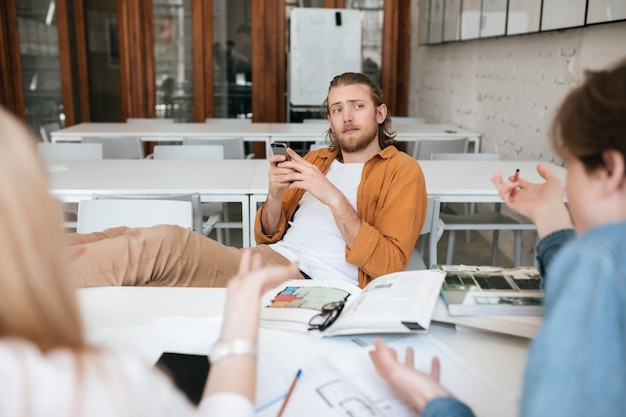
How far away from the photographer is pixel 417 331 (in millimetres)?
1131

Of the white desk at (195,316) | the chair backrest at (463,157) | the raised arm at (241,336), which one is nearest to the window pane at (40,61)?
the chair backrest at (463,157)

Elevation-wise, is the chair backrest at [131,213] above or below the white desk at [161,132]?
below

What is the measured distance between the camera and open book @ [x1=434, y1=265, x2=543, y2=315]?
3.78 feet

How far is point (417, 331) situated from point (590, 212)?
0.48 metres

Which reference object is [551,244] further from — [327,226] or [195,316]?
[327,226]

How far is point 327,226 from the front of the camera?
6.95ft

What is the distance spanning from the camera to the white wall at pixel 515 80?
10.5 ft

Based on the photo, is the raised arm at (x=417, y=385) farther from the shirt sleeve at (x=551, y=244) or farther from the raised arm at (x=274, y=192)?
the raised arm at (x=274, y=192)

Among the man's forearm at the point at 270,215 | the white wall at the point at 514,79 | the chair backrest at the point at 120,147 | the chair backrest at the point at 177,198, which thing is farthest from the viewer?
the chair backrest at the point at 120,147

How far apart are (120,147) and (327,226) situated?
2.87 metres

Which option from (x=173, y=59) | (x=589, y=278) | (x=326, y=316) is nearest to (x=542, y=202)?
(x=326, y=316)

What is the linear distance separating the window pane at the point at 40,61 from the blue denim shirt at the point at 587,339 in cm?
771

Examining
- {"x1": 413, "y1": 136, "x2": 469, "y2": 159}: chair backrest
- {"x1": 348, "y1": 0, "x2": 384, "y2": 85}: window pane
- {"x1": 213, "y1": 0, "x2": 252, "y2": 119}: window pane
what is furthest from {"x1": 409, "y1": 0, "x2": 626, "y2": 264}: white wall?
{"x1": 213, "y1": 0, "x2": 252, "y2": 119}: window pane

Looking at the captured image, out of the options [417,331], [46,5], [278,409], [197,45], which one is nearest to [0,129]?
[278,409]
